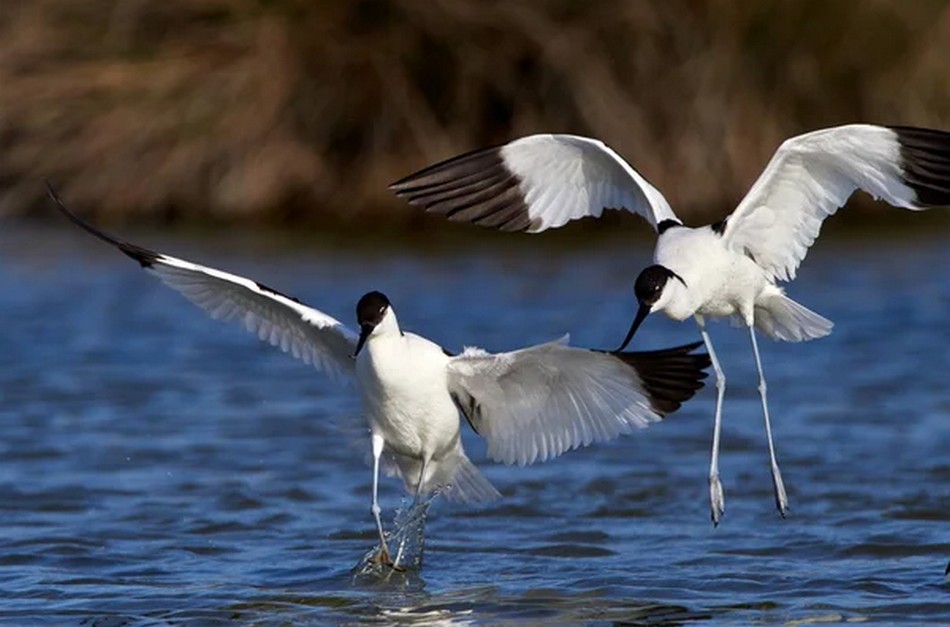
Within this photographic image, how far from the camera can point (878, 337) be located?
1459cm

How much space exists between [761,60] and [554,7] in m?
1.98

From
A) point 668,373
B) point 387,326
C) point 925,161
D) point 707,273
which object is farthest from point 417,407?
point 925,161

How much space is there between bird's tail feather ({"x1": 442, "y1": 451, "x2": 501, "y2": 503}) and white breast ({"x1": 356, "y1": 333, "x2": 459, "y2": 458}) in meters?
0.20

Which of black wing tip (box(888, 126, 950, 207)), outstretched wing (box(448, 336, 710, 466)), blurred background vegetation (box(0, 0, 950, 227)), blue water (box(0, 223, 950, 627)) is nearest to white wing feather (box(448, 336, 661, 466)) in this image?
outstretched wing (box(448, 336, 710, 466))

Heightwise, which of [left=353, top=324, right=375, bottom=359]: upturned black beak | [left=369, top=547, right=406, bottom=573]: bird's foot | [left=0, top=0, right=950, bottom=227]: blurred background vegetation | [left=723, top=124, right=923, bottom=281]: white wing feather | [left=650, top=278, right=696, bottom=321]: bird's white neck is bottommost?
[left=369, top=547, right=406, bottom=573]: bird's foot

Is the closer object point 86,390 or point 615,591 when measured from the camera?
point 615,591

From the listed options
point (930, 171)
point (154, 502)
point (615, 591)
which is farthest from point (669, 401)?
point (154, 502)

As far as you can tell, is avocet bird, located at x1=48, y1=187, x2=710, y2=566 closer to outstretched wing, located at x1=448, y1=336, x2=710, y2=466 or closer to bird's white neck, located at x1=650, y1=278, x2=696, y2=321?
outstretched wing, located at x1=448, y1=336, x2=710, y2=466

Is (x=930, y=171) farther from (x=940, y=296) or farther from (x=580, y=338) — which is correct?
(x=940, y=296)

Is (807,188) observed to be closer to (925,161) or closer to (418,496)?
(925,161)

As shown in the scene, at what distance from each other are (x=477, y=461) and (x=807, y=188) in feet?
10.7

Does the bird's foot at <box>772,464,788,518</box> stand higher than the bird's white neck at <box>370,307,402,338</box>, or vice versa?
the bird's white neck at <box>370,307,402,338</box>

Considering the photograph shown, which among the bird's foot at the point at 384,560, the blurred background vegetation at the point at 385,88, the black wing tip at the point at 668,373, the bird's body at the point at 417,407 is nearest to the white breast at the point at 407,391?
the bird's body at the point at 417,407

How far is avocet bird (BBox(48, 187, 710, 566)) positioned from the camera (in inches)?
309
